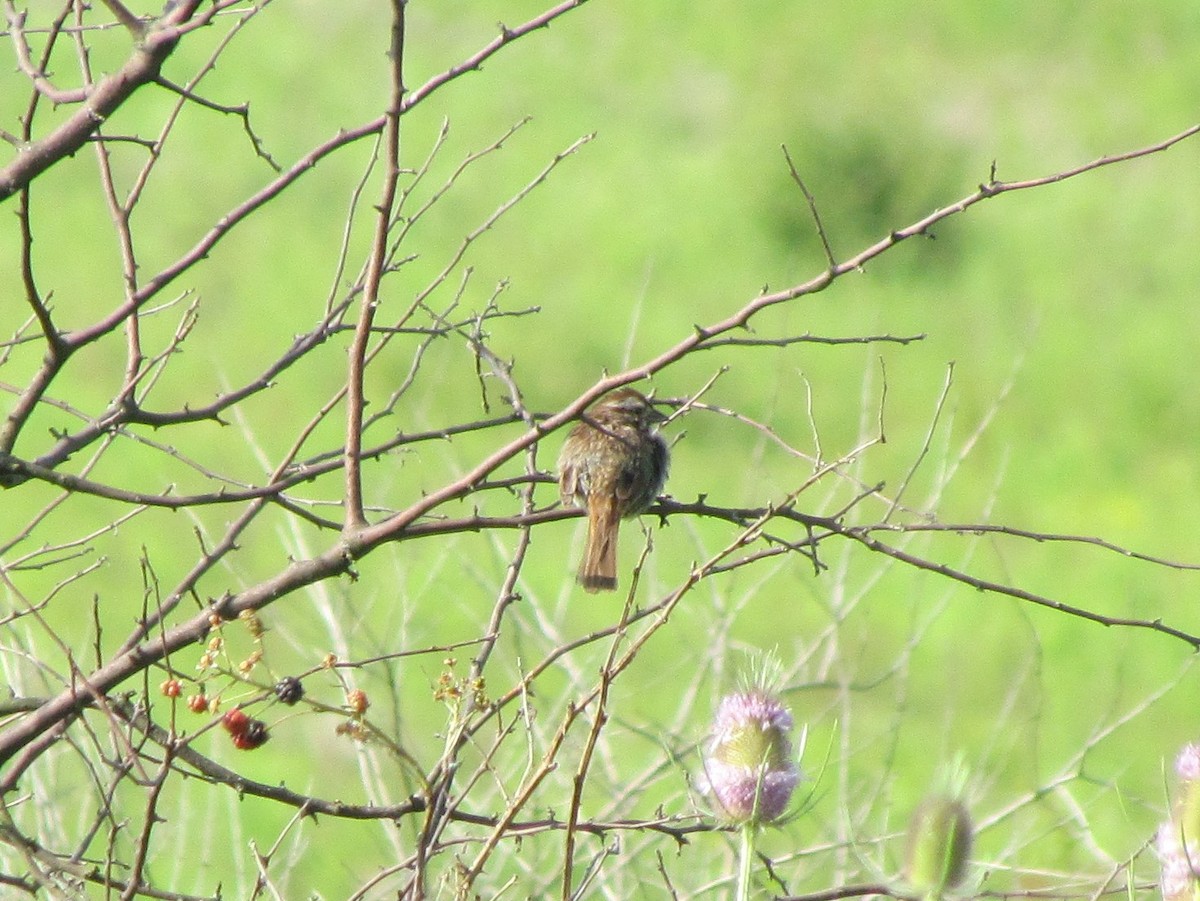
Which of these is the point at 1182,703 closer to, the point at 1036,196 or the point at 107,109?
the point at 1036,196

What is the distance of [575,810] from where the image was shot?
2059 mm

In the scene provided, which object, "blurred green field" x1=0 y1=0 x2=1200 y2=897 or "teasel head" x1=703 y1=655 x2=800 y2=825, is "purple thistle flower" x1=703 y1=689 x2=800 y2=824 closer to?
"teasel head" x1=703 y1=655 x2=800 y2=825

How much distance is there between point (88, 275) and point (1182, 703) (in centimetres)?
938

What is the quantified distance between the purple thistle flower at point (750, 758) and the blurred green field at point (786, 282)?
17.4 feet

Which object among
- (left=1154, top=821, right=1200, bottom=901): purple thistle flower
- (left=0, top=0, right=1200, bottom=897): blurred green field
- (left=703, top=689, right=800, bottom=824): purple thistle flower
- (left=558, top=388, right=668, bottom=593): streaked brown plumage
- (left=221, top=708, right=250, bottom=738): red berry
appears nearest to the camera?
(left=1154, top=821, right=1200, bottom=901): purple thistle flower

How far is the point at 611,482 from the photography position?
4676 mm

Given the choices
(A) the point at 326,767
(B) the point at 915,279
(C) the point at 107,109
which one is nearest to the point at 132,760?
(C) the point at 107,109

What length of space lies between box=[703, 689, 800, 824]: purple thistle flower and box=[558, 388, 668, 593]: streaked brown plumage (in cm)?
184

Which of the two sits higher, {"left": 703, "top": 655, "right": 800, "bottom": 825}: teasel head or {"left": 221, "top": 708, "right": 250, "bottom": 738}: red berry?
{"left": 221, "top": 708, "right": 250, "bottom": 738}: red berry

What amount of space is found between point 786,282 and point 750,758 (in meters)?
8.89

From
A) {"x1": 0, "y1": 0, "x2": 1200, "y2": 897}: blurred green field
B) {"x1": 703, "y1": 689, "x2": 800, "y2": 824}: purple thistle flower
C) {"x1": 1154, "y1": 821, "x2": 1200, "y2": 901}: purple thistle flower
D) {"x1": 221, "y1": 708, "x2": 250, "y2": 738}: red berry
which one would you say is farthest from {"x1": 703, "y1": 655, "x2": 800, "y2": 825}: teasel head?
{"x1": 0, "y1": 0, "x2": 1200, "y2": 897}: blurred green field

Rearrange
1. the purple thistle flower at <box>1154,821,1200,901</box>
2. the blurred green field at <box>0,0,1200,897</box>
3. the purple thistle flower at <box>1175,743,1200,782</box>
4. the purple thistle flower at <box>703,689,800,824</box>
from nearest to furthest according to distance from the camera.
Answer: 1. the purple thistle flower at <box>1154,821,1200,901</box>
2. the purple thistle flower at <box>1175,743,1200,782</box>
3. the purple thistle flower at <box>703,689,800,824</box>
4. the blurred green field at <box>0,0,1200,897</box>

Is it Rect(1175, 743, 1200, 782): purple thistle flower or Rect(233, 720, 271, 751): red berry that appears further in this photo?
Rect(233, 720, 271, 751): red berry

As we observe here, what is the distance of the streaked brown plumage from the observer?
465cm
